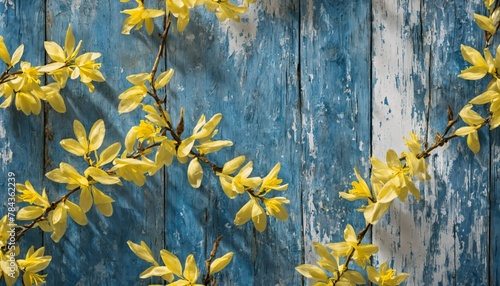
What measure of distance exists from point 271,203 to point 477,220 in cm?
39

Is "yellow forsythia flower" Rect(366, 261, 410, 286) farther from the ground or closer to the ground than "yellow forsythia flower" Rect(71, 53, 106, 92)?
closer to the ground

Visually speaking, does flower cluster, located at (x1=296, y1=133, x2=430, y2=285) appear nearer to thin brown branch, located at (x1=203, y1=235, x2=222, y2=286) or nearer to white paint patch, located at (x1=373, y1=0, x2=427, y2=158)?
white paint patch, located at (x1=373, y1=0, x2=427, y2=158)

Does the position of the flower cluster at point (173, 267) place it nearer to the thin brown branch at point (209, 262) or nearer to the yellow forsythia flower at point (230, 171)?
the thin brown branch at point (209, 262)

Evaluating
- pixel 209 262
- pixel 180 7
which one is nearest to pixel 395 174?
pixel 209 262

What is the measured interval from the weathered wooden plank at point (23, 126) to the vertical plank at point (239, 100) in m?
0.23

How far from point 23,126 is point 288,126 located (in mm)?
472

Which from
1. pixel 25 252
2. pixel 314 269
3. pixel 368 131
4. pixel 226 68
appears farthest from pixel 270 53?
pixel 25 252

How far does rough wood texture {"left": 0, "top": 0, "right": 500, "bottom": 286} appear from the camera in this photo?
1240 mm

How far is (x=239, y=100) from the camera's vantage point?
1251mm

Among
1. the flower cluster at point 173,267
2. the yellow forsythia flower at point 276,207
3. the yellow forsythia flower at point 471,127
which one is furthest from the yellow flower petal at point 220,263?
the yellow forsythia flower at point 471,127

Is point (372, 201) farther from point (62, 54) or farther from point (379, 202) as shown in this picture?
point (62, 54)

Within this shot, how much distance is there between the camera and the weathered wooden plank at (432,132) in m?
1.24

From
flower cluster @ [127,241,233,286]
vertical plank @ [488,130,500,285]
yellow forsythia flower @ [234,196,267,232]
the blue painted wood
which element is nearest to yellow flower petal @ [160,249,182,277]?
flower cluster @ [127,241,233,286]

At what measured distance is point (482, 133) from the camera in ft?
4.10
